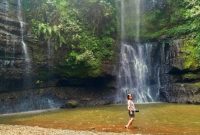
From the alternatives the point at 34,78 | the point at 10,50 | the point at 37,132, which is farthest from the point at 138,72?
the point at 37,132

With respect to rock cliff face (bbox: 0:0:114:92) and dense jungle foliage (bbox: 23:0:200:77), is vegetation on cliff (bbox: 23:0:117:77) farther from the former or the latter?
rock cliff face (bbox: 0:0:114:92)

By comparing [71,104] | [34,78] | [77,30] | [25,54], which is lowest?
[71,104]

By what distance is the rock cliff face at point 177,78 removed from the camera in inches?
1142

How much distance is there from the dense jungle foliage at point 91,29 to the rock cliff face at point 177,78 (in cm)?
Result: 55

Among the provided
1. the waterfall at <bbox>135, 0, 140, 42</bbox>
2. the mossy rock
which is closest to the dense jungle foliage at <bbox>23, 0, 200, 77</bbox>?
the waterfall at <bbox>135, 0, 140, 42</bbox>

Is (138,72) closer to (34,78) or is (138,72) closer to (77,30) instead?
(77,30)

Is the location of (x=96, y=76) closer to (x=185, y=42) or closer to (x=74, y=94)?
(x=74, y=94)

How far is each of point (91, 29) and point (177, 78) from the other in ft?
26.7

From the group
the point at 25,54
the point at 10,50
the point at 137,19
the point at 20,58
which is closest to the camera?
the point at 10,50

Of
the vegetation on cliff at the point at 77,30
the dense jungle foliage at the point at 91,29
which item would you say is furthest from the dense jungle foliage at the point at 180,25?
the vegetation on cliff at the point at 77,30

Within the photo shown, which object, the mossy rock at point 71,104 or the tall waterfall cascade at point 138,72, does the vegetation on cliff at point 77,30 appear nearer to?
the tall waterfall cascade at point 138,72

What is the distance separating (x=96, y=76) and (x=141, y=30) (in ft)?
24.1

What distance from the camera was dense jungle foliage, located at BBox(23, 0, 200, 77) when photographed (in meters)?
29.8

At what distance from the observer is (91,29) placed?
3247cm
